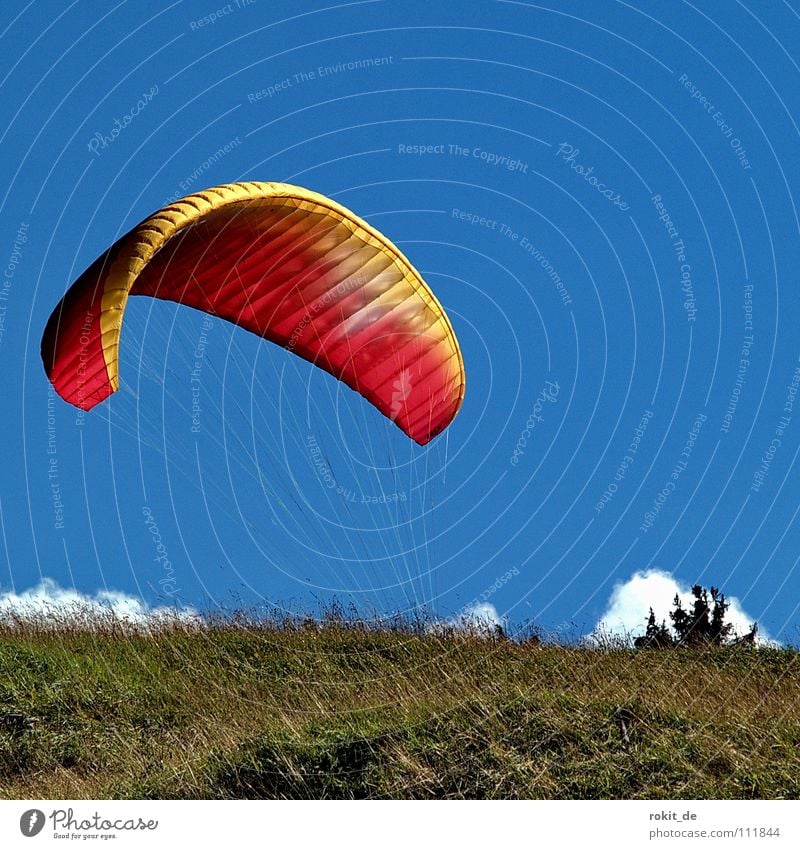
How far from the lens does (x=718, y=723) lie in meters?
10.3

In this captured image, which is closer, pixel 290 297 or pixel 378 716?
pixel 378 716

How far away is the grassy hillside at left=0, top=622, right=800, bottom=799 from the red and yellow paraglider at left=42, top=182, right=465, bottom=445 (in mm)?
3237

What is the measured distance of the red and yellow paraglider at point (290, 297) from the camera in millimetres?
9602

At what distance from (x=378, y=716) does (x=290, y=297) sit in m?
4.58

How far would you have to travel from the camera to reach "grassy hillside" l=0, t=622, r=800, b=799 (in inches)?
367

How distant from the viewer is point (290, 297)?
12289 mm
